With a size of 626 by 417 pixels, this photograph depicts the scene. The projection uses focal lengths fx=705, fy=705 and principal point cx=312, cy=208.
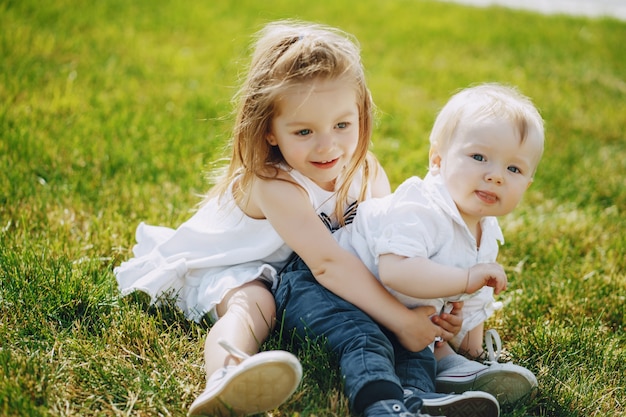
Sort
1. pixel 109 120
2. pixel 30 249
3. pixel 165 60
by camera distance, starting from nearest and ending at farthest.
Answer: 1. pixel 30 249
2. pixel 109 120
3. pixel 165 60

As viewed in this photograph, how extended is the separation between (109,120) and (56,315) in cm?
209

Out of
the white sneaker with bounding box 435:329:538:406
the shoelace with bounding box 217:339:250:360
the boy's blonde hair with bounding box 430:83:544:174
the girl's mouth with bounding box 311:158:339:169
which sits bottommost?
the white sneaker with bounding box 435:329:538:406

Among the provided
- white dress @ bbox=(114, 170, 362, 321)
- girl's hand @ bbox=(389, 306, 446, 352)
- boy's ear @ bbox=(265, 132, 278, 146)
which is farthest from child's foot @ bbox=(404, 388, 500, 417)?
boy's ear @ bbox=(265, 132, 278, 146)

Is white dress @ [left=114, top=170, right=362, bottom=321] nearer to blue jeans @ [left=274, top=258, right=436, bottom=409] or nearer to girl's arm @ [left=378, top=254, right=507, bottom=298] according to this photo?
blue jeans @ [left=274, top=258, right=436, bottom=409]

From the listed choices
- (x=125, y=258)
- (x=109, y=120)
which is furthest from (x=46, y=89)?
(x=125, y=258)

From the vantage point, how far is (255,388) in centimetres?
196

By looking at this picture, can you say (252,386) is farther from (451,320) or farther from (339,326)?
(451,320)

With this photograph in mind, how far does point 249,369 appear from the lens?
1.91 meters

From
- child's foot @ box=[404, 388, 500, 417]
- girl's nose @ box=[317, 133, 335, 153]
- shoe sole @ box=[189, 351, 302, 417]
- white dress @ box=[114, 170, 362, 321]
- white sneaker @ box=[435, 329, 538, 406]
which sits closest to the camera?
shoe sole @ box=[189, 351, 302, 417]

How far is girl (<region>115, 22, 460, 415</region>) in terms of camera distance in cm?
235

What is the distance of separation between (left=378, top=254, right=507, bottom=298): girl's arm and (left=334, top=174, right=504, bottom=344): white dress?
0.04 metres

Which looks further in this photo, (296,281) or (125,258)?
(125,258)

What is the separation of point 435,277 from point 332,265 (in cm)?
37

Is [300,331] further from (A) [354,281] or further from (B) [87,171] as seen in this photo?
(B) [87,171]
